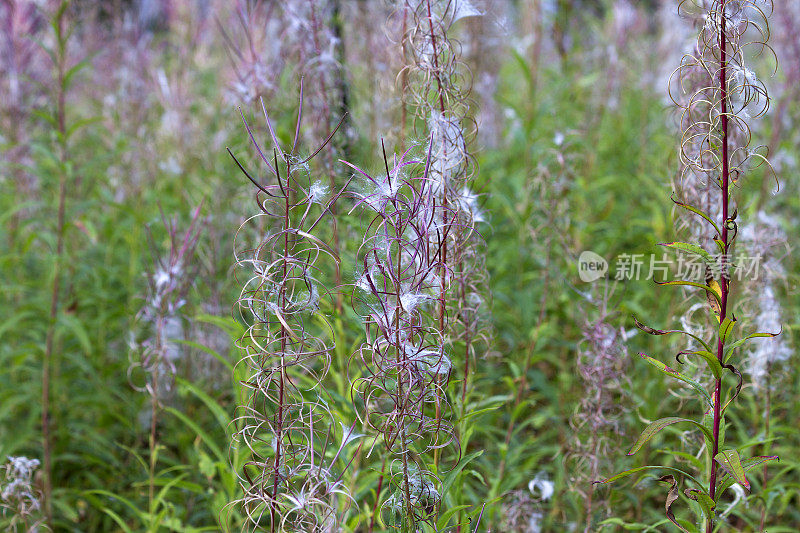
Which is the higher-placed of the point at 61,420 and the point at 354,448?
the point at 354,448

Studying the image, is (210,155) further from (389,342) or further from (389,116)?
(389,342)

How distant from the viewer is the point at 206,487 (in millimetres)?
2984

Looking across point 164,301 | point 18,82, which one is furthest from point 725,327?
point 18,82

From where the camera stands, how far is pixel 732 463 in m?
1.57

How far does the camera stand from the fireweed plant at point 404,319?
160cm

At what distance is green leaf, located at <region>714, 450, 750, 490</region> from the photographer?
4.96 feet

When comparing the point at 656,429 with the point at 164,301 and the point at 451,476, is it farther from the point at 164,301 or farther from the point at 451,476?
the point at 164,301

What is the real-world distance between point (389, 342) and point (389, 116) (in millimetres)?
2081

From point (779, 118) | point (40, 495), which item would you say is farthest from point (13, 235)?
point (779, 118)

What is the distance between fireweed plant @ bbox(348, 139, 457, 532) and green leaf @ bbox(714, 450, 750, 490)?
69cm

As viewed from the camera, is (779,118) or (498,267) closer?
(498,267)

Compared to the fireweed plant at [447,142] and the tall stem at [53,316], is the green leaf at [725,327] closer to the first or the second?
the fireweed plant at [447,142]

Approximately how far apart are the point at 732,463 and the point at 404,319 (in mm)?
858

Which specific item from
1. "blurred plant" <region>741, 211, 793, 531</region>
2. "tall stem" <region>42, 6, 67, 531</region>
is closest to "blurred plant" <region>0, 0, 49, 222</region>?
"tall stem" <region>42, 6, 67, 531</region>
